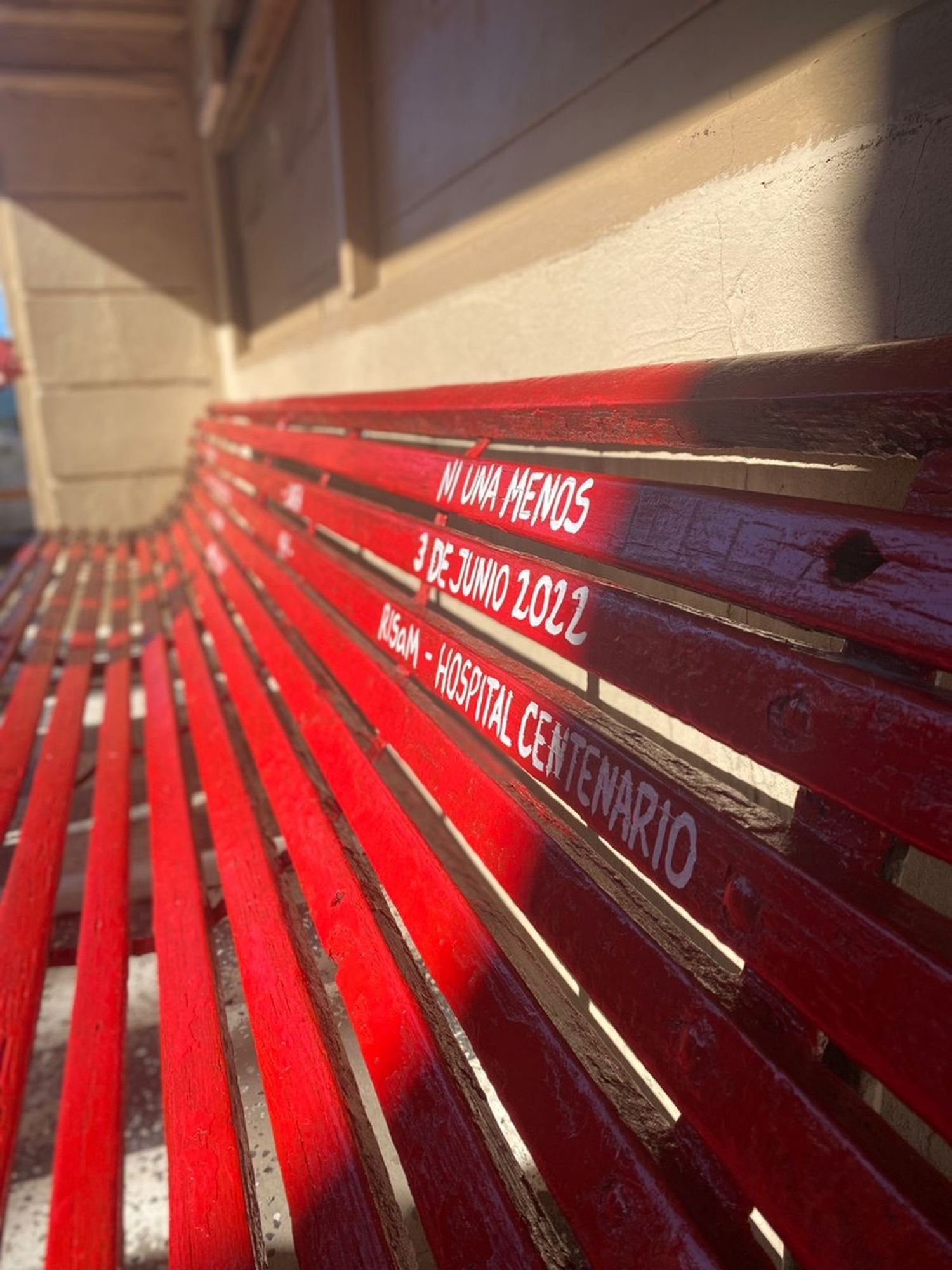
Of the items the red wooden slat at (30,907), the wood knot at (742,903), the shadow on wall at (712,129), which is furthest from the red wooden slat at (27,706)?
the shadow on wall at (712,129)

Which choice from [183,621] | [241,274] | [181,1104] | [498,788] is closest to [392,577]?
[183,621]

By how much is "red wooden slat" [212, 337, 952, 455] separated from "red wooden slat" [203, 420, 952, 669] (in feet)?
0.24

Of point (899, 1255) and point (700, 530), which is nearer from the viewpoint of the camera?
point (899, 1255)

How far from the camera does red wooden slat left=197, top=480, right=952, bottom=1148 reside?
1.80 ft

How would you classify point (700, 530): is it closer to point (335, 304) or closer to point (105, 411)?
point (335, 304)

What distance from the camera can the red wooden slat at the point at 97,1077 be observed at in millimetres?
836

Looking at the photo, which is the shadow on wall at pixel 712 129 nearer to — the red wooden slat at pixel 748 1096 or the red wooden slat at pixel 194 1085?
the red wooden slat at pixel 748 1096

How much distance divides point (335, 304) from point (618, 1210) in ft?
12.8

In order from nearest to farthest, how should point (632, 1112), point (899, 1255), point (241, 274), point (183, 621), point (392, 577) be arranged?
point (899, 1255)
point (632, 1112)
point (392, 577)
point (183, 621)
point (241, 274)

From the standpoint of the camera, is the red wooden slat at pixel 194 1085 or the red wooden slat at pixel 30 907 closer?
the red wooden slat at pixel 194 1085

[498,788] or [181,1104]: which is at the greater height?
[498,788]

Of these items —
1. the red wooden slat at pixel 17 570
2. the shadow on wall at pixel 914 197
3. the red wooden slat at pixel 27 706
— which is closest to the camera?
the shadow on wall at pixel 914 197

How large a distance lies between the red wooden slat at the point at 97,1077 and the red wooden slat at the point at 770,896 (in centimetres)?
68

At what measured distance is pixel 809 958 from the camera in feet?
2.05
